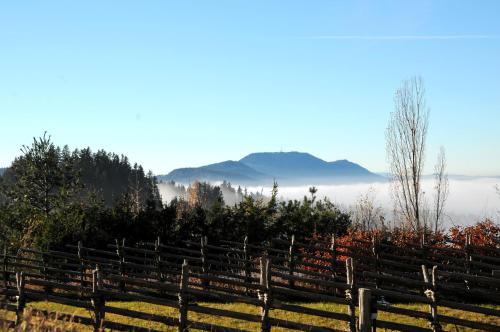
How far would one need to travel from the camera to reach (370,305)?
324 inches

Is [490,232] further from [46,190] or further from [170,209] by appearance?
[46,190]

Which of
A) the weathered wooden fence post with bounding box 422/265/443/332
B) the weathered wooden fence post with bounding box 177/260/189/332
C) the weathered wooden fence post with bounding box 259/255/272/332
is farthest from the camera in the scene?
the weathered wooden fence post with bounding box 422/265/443/332

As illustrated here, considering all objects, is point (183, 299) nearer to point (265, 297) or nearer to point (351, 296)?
point (265, 297)

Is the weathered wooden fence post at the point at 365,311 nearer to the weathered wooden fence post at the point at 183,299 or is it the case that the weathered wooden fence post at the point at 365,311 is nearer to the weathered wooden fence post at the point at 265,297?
the weathered wooden fence post at the point at 265,297

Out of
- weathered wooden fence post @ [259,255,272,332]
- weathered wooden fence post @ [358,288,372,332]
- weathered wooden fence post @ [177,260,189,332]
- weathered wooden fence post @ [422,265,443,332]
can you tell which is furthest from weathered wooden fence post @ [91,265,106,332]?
weathered wooden fence post @ [422,265,443,332]

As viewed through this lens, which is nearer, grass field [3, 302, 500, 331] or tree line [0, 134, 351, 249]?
grass field [3, 302, 500, 331]

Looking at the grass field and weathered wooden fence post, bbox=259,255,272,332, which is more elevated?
weathered wooden fence post, bbox=259,255,272,332

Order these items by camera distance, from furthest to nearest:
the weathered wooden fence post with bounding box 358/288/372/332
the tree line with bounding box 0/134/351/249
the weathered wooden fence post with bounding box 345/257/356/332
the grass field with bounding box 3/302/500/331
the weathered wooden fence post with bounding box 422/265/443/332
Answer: the tree line with bounding box 0/134/351/249, the grass field with bounding box 3/302/500/331, the weathered wooden fence post with bounding box 345/257/356/332, the weathered wooden fence post with bounding box 422/265/443/332, the weathered wooden fence post with bounding box 358/288/372/332

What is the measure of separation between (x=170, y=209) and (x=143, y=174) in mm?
110880

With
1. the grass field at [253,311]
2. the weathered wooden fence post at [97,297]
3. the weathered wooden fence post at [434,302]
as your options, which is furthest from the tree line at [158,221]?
the weathered wooden fence post at [434,302]

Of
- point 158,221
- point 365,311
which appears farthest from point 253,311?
point 158,221

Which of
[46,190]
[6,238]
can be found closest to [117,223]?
[6,238]

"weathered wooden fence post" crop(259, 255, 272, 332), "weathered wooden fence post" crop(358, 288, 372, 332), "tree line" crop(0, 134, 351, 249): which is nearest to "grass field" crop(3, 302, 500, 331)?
"weathered wooden fence post" crop(259, 255, 272, 332)

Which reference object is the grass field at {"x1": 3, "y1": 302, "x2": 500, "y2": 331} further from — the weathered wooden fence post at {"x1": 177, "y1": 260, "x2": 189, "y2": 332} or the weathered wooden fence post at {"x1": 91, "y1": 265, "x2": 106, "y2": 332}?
the weathered wooden fence post at {"x1": 91, "y1": 265, "x2": 106, "y2": 332}
